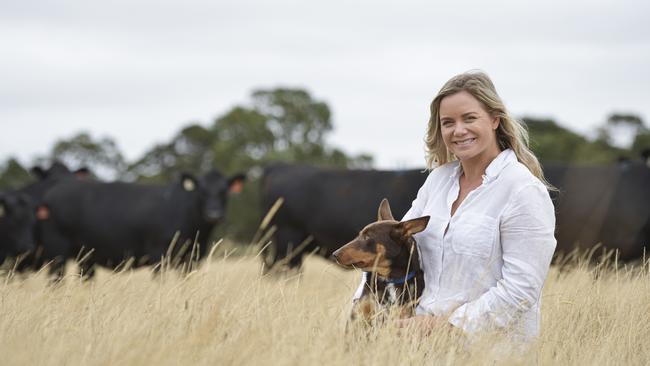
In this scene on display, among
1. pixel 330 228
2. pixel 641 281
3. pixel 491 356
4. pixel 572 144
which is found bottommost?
pixel 572 144

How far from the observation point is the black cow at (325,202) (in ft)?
33.2

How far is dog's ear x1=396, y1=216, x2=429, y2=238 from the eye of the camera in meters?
3.79

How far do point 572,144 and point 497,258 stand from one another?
31.4 metres

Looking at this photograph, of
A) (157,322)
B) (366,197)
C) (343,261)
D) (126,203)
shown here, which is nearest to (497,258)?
(343,261)

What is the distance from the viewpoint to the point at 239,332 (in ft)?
11.7

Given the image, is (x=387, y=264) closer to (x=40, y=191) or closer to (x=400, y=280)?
(x=400, y=280)

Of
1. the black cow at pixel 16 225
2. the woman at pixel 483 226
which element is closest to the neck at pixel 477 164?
the woman at pixel 483 226

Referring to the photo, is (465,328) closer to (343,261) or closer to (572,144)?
(343,261)

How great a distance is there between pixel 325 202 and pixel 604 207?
361 cm

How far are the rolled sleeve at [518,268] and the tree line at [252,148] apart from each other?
2298 cm

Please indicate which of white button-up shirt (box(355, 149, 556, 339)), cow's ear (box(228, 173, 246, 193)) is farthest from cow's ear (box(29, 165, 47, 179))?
white button-up shirt (box(355, 149, 556, 339))

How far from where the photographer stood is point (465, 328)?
11.8 feet

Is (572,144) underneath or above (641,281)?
underneath

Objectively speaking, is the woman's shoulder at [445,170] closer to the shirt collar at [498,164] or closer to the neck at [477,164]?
the neck at [477,164]
